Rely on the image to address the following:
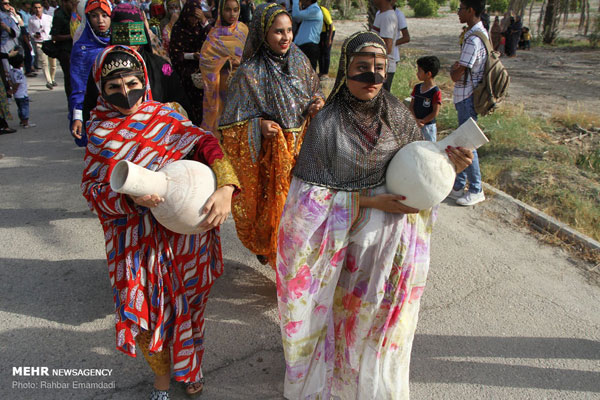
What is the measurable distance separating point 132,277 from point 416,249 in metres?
1.42

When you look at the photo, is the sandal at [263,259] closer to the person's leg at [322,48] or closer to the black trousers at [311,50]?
the black trousers at [311,50]

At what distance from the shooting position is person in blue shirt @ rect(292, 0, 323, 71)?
8.46 metres

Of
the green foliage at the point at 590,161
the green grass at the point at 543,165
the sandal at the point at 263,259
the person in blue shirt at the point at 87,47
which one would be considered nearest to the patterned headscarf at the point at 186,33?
the person in blue shirt at the point at 87,47

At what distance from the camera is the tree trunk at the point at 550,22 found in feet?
59.1

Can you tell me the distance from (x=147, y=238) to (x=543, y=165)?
5105 millimetres

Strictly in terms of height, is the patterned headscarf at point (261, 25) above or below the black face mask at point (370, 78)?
above

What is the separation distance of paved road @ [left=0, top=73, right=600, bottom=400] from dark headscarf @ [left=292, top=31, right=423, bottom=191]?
1.31 m

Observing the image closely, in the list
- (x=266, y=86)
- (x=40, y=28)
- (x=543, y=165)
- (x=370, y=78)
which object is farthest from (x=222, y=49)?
(x=40, y=28)

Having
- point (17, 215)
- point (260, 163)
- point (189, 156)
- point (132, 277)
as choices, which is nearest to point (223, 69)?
point (260, 163)

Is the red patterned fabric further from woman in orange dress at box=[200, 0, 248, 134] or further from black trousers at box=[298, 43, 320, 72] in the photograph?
black trousers at box=[298, 43, 320, 72]

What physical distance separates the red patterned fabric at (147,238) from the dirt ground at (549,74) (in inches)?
324

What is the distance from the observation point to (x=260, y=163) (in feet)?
11.3

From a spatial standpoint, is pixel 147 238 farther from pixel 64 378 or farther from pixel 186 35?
pixel 186 35

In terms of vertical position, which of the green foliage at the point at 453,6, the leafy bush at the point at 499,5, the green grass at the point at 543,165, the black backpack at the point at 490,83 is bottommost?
the green grass at the point at 543,165
